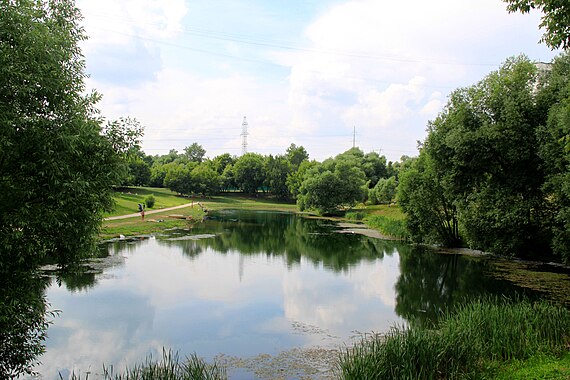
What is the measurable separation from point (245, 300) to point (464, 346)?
10.0 m

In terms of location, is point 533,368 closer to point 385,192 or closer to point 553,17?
point 553,17

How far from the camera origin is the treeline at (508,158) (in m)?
23.7

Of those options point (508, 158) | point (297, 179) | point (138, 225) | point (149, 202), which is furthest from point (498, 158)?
point (297, 179)

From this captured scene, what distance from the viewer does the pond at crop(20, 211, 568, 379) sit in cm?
1242

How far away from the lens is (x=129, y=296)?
1831cm

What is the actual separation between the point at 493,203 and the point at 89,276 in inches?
857

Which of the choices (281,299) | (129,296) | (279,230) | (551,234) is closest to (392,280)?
(281,299)

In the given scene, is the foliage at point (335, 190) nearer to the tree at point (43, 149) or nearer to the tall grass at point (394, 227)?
the tall grass at point (394, 227)

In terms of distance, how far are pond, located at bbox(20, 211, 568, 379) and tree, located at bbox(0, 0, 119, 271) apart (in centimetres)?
172

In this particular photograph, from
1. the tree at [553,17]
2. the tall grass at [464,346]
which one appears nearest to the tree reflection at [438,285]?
the tall grass at [464,346]

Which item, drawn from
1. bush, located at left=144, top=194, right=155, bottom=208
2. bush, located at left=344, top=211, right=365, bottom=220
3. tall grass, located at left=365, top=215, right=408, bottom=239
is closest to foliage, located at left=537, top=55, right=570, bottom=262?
tall grass, located at left=365, top=215, right=408, bottom=239

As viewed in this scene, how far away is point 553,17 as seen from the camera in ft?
31.0

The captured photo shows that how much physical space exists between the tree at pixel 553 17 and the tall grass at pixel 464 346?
6.48m

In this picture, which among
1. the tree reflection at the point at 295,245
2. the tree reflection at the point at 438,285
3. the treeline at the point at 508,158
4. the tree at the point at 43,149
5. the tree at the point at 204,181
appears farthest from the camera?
the tree at the point at 204,181
